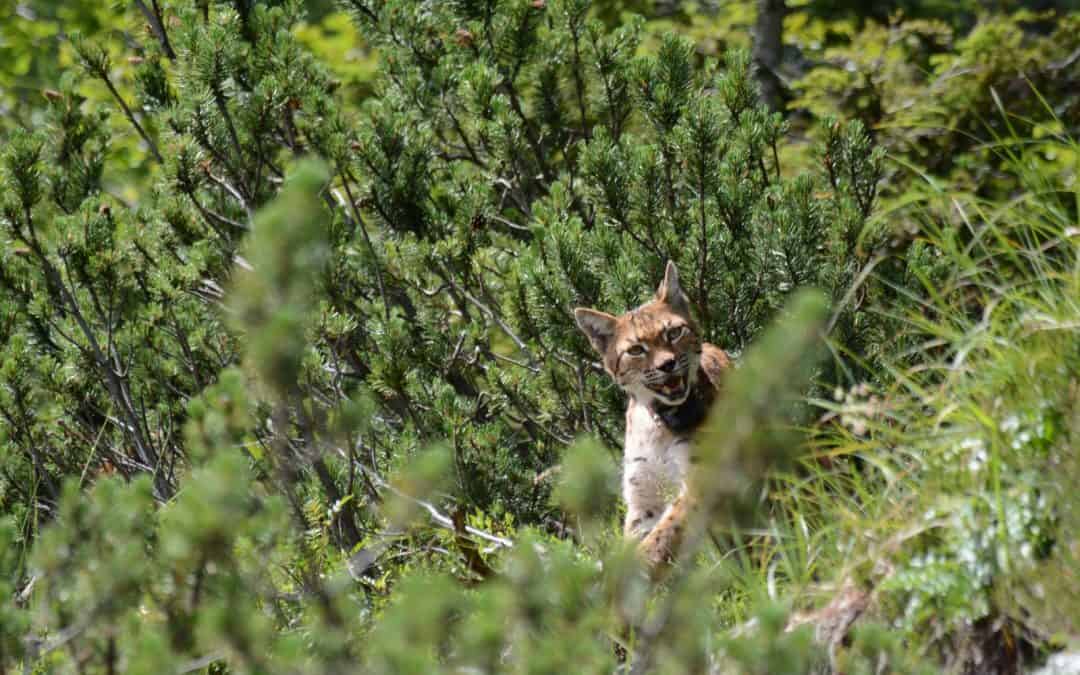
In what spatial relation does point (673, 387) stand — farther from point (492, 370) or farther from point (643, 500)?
point (492, 370)

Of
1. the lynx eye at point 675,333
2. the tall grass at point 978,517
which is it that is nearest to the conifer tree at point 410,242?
the lynx eye at point 675,333

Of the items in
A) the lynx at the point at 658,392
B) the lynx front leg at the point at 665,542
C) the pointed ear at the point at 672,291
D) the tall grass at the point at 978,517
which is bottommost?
the tall grass at the point at 978,517

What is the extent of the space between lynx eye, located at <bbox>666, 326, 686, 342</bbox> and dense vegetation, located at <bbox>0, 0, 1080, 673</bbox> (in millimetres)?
512

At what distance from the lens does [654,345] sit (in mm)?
4727

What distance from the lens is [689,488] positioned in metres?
4.27

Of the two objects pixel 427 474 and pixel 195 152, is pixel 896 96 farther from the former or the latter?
pixel 427 474

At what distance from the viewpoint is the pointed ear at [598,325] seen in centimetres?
492

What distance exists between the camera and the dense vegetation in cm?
254

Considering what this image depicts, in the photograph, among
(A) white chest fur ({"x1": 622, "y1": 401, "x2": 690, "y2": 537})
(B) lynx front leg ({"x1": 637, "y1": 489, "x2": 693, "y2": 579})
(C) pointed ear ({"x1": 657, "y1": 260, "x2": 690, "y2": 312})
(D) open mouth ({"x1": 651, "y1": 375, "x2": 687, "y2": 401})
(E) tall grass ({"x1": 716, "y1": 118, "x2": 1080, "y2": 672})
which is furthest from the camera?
(C) pointed ear ({"x1": 657, "y1": 260, "x2": 690, "y2": 312})

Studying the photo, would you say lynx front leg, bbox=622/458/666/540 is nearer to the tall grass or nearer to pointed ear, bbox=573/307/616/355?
pointed ear, bbox=573/307/616/355

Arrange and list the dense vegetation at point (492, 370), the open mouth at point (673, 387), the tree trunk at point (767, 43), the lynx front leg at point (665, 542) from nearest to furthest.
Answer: the dense vegetation at point (492, 370), the lynx front leg at point (665, 542), the open mouth at point (673, 387), the tree trunk at point (767, 43)

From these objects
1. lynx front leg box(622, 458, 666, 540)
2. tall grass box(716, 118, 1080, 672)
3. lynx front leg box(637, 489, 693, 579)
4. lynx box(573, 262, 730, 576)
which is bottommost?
tall grass box(716, 118, 1080, 672)

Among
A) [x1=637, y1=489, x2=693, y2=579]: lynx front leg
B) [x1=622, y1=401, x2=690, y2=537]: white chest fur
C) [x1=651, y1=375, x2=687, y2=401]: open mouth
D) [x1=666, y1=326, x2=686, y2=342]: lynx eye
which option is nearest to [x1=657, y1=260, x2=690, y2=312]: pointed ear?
[x1=666, y1=326, x2=686, y2=342]: lynx eye

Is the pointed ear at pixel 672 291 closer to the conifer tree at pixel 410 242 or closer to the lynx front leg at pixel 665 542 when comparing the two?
the conifer tree at pixel 410 242
